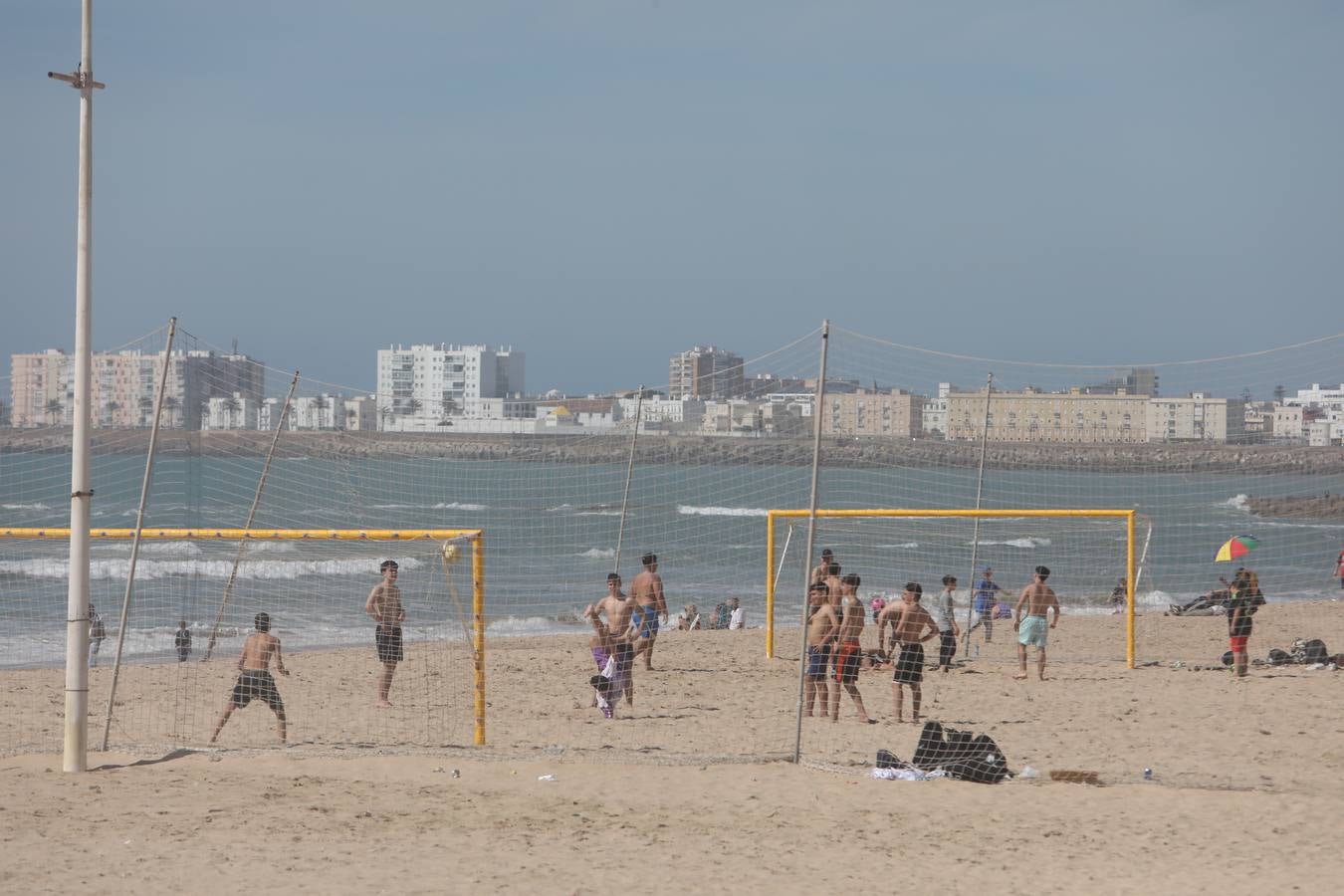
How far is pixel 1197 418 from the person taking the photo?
16.9 metres

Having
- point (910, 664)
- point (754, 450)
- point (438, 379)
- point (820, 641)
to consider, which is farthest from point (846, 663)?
point (438, 379)

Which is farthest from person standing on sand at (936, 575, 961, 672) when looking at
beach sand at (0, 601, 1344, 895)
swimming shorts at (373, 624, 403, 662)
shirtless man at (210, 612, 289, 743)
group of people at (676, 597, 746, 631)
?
shirtless man at (210, 612, 289, 743)

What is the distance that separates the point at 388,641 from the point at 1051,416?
9.48 meters

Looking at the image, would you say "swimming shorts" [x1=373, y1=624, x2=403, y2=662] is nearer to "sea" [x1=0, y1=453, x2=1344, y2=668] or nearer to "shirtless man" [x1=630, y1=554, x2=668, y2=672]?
"sea" [x1=0, y1=453, x2=1344, y2=668]

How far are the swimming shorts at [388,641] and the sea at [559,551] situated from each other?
722 mm

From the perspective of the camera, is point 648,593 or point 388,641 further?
point 648,593

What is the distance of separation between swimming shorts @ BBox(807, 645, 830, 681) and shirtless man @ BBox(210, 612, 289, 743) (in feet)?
14.6

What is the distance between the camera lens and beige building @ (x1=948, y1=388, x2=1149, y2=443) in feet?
55.0

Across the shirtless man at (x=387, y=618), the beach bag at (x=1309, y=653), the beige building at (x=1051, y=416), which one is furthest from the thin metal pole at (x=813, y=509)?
the beach bag at (x=1309, y=653)

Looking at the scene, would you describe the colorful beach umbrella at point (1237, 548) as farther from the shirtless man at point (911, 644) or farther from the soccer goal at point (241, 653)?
the soccer goal at point (241, 653)

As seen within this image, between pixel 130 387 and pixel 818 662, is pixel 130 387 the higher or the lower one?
the higher one

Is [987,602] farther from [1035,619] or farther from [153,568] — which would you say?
[153,568]

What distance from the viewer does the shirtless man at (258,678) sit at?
34.0ft

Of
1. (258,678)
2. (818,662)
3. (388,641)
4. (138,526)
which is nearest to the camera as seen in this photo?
(138,526)
